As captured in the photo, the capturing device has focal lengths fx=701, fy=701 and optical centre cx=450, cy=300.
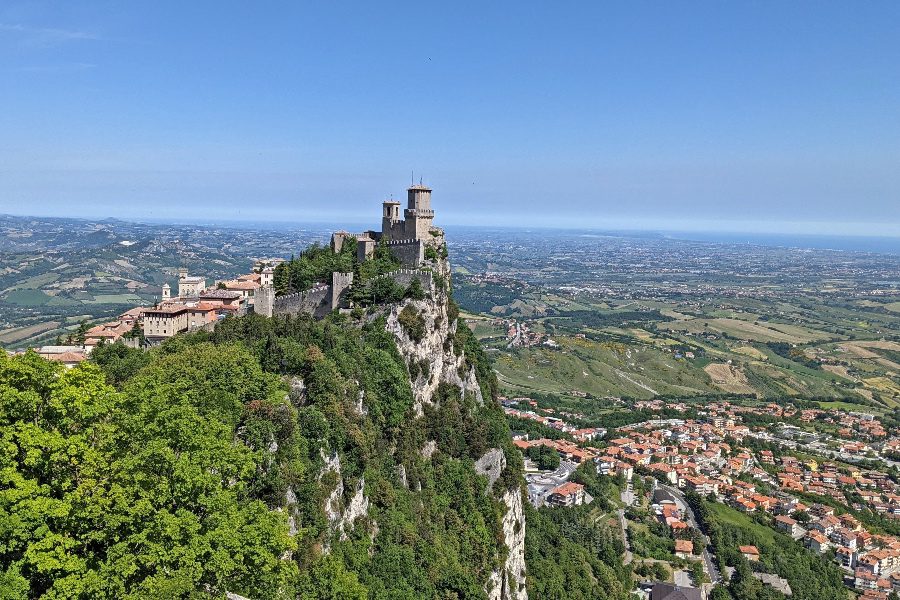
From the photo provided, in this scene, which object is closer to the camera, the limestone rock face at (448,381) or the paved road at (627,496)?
the limestone rock face at (448,381)

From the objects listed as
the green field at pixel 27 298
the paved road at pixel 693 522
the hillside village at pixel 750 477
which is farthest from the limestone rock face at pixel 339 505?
Result: the green field at pixel 27 298

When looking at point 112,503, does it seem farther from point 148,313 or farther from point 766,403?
point 766,403

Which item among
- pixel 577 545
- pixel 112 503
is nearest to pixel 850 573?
pixel 577 545

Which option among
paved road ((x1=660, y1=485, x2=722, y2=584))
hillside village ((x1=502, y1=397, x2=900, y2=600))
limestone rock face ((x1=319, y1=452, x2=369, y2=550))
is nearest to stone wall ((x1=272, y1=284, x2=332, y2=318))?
limestone rock face ((x1=319, y1=452, x2=369, y2=550))

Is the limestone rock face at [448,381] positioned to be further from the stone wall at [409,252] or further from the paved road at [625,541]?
the paved road at [625,541]

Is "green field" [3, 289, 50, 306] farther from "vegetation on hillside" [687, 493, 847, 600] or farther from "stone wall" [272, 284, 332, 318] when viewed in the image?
"vegetation on hillside" [687, 493, 847, 600]

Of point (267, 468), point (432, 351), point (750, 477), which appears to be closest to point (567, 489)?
point (432, 351)

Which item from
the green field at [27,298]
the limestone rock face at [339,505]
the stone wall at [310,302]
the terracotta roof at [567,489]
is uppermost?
the stone wall at [310,302]
